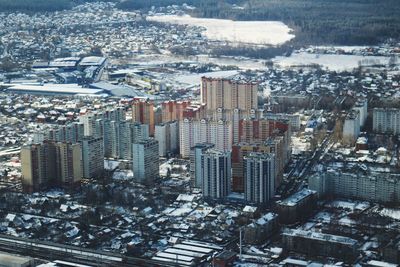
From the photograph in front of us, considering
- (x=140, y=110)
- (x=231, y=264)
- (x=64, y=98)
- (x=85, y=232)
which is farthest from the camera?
(x=64, y=98)

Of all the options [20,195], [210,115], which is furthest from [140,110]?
[20,195]

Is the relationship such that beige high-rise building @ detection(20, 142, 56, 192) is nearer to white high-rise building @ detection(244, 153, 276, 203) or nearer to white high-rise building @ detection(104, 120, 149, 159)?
white high-rise building @ detection(104, 120, 149, 159)

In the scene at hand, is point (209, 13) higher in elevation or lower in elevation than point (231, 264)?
higher

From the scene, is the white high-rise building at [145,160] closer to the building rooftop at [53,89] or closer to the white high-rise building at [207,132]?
the white high-rise building at [207,132]

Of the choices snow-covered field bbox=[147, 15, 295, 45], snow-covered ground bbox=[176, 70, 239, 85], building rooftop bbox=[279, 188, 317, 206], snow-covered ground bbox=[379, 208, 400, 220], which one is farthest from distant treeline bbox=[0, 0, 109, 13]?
snow-covered ground bbox=[379, 208, 400, 220]

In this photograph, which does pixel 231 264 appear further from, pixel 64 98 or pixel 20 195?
pixel 64 98

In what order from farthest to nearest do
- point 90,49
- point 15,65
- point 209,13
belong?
point 209,13
point 90,49
point 15,65

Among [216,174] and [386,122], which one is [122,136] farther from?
[386,122]
